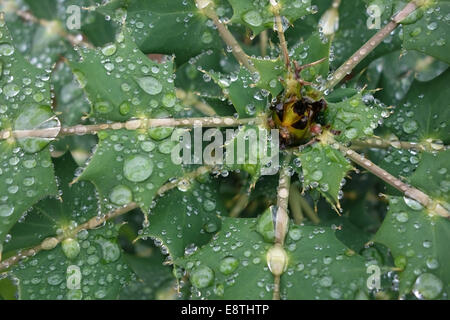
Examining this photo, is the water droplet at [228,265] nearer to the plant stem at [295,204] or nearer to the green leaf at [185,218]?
the green leaf at [185,218]

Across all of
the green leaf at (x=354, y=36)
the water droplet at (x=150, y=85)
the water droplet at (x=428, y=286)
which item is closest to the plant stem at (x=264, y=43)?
the green leaf at (x=354, y=36)

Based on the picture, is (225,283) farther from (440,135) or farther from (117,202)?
(440,135)

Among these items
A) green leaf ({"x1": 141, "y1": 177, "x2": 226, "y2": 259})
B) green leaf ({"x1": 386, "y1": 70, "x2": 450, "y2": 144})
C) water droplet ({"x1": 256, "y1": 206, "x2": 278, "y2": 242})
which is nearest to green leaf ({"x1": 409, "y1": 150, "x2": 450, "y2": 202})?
green leaf ({"x1": 386, "y1": 70, "x2": 450, "y2": 144})

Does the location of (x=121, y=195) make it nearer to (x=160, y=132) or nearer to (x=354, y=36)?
(x=160, y=132)

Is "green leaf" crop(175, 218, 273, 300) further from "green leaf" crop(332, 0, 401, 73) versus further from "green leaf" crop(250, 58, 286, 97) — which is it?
Answer: "green leaf" crop(332, 0, 401, 73)

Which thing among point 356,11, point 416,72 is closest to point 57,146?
point 356,11

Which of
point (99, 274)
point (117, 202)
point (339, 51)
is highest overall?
point (339, 51)
